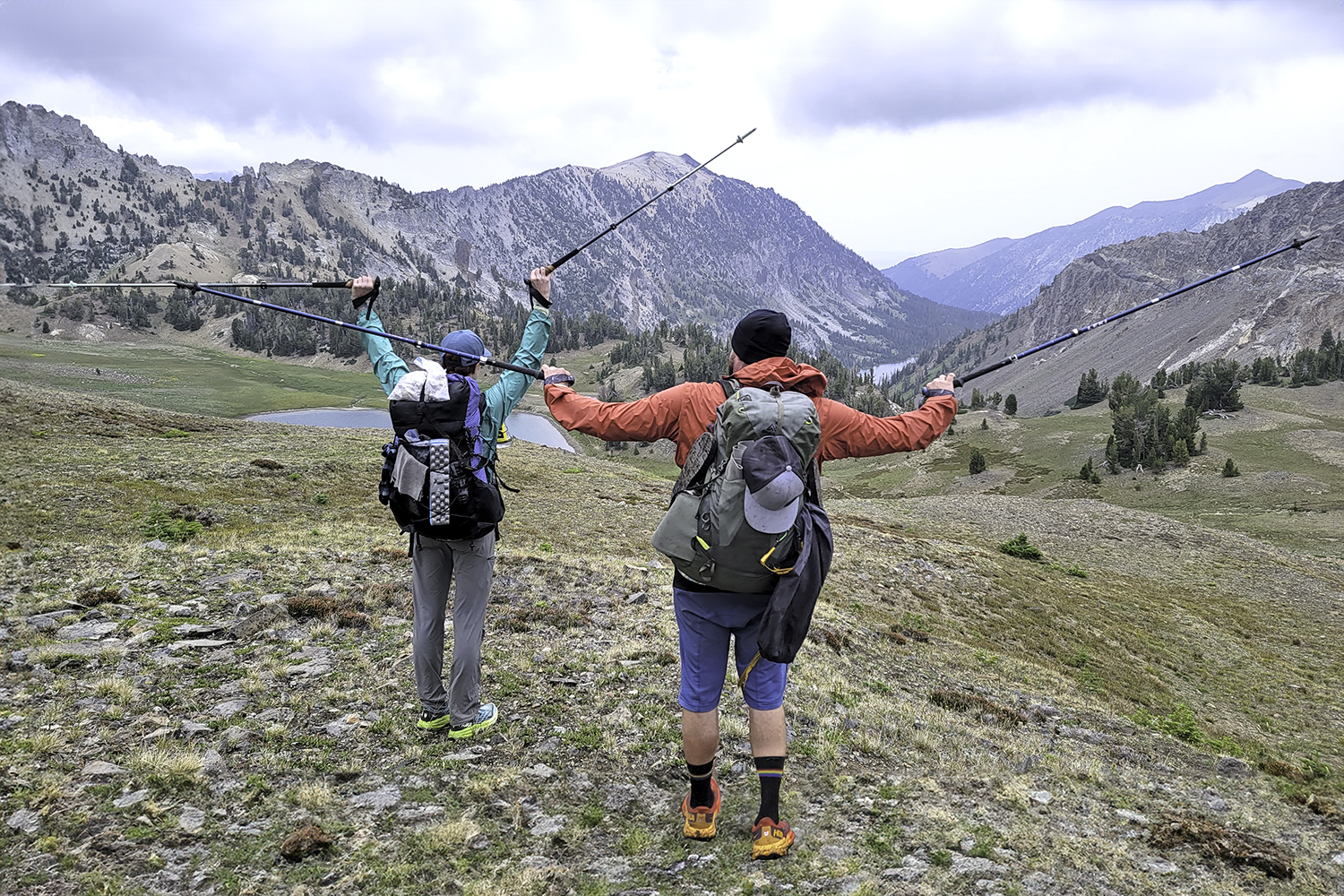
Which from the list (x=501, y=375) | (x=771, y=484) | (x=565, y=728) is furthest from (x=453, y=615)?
(x=771, y=484)

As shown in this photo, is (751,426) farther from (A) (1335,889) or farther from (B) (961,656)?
(B) (961,656)

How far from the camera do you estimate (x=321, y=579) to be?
12711 mm

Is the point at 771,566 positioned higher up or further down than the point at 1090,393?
further down

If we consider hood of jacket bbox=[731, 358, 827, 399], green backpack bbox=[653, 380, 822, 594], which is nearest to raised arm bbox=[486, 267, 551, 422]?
hood of jacket bbox=[731, 358, 827, 399]

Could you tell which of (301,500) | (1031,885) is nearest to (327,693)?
(1031,885)

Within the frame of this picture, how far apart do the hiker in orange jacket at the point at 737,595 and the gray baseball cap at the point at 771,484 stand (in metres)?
0.68

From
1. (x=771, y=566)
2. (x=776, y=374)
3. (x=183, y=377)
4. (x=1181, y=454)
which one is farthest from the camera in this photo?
(x=183, y=377)

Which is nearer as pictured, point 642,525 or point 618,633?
point 618,633

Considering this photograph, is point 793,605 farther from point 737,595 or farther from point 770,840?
point 770,840

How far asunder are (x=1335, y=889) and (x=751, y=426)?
21.4 feet

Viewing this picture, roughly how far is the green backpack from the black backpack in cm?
259

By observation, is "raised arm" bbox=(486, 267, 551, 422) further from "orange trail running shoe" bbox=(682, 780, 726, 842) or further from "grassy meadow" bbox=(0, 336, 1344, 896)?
"orange trail running shoe" bbox=(682, 780, 726, 842)

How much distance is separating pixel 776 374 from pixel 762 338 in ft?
1.07

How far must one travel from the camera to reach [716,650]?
5410 mm
